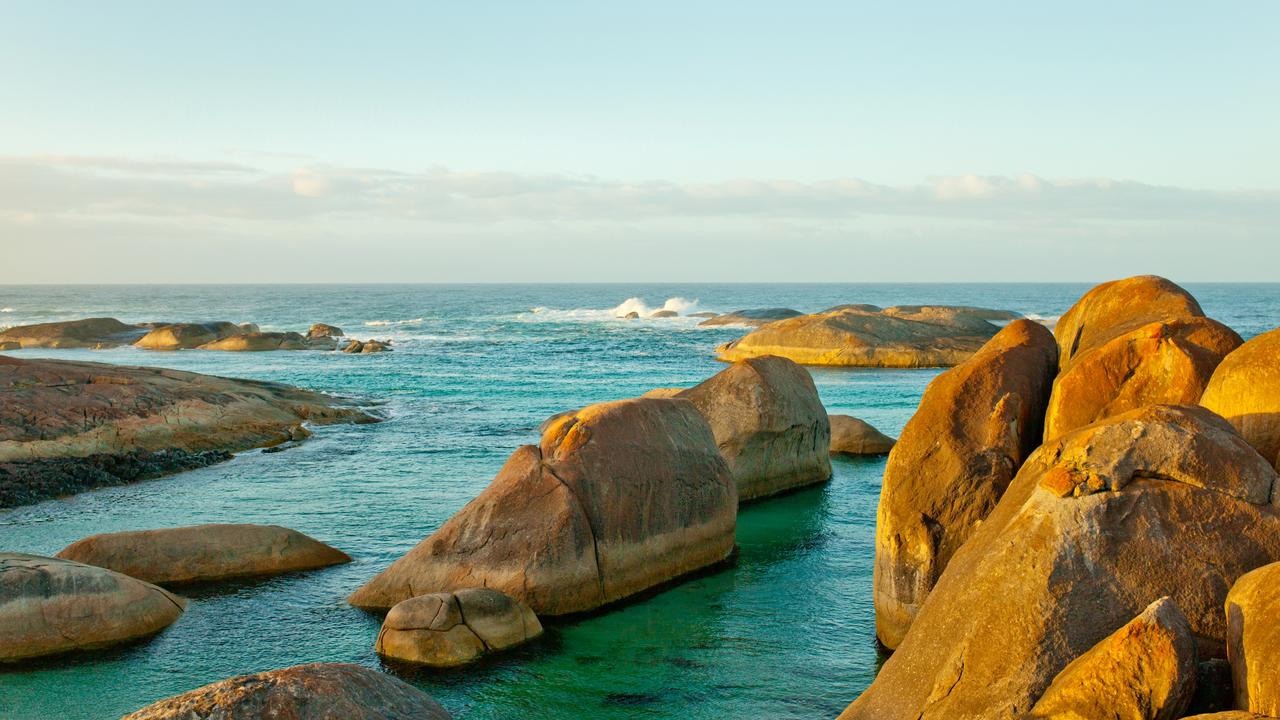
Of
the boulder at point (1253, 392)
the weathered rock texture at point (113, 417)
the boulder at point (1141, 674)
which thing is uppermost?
the boulder at point (1253, 392)

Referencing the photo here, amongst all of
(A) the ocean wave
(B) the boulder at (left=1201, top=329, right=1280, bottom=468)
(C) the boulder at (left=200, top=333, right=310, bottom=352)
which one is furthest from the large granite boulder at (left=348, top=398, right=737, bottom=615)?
(A) the ocean wave

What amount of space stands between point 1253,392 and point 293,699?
29.6 ft

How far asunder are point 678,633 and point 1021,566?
6.39 meters

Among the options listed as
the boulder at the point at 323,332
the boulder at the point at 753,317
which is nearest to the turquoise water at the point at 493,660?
the boulder at the point at 323,332

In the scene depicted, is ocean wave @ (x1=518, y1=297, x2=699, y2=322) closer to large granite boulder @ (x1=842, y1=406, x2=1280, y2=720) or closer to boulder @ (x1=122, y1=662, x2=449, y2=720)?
large granite boulder @ (x1=842, y1=406, x2=1280, y2=720)

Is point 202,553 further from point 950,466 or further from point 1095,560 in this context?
point 1095,560

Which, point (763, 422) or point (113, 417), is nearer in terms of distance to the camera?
point (763, 422)

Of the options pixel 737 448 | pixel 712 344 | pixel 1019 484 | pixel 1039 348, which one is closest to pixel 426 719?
pixel 1019 484

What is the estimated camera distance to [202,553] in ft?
52.3

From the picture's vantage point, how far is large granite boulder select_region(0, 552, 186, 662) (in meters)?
12.6

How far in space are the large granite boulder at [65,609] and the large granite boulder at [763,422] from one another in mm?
11176

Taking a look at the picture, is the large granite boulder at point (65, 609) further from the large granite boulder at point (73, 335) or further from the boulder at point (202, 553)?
the large granite boulder at point (73, 335)

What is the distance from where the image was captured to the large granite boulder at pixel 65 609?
12617 millimetres

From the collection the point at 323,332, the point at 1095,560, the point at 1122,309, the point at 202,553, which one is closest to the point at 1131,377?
the point at 1122,309
